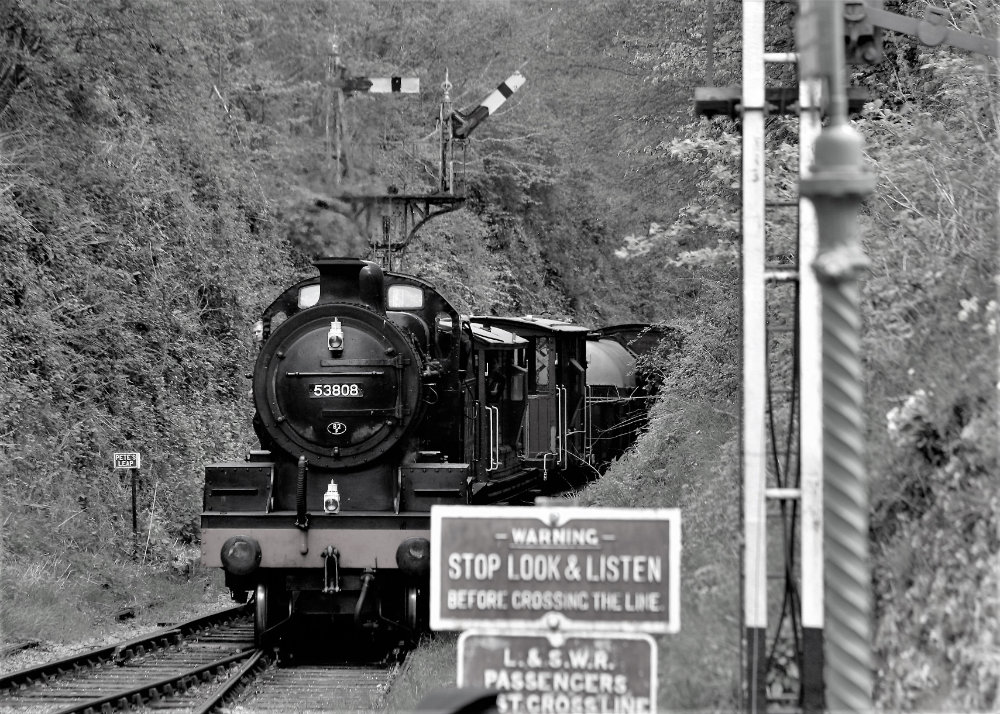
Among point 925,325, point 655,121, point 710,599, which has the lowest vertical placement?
point 710,599

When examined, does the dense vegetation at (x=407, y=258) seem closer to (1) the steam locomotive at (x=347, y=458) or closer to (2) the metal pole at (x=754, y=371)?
(2) the metal pole at (x=754, y=371)

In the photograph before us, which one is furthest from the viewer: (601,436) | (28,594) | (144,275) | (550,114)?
(550,114)

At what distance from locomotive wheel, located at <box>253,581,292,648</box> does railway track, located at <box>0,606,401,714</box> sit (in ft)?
0.53

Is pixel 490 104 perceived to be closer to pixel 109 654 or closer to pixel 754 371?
pixel 109 654

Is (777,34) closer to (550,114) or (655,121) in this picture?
(655,121)

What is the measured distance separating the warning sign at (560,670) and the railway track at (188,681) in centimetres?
370

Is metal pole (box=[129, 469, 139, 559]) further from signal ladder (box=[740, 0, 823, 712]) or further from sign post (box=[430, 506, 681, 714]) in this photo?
sign post (box=[430, 506, 681, 714])

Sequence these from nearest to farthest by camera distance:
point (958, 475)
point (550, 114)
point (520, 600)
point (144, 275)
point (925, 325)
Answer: point (520, 600)
point (958, 475)
point (925, 325)
point (144, 275)
point (550, 114)

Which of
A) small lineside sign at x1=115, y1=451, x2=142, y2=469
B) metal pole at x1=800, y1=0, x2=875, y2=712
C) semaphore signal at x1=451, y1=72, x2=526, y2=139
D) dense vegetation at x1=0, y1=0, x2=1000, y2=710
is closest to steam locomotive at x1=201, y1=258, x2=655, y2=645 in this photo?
dense vegetation at x1=0, y1=0, x2=1000, y2=710

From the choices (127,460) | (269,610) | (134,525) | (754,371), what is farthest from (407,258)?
(754,371)

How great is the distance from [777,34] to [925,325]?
308 inches

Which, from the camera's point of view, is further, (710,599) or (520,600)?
(710,599)

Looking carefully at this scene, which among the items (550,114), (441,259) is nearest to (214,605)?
(441,259)

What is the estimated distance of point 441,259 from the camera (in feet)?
101
